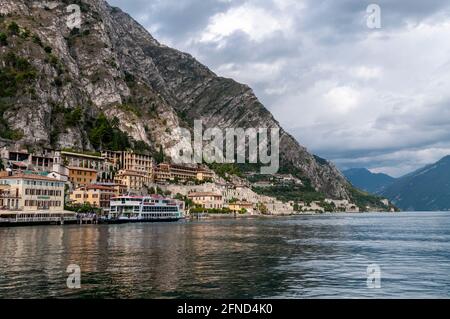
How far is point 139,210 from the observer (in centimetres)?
15850

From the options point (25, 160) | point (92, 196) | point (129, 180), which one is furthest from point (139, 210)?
point (25, 160)

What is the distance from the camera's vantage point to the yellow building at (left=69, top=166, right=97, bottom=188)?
572ft

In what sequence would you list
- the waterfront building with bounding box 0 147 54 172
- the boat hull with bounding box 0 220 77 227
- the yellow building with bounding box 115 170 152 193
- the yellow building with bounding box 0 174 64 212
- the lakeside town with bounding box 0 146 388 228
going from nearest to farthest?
the boat hull with bounding box 0 220 77 227 → the yellow building with bounding box 0 174 64 212 → the lakeside town with bounding box 0 146 388 228 → the waterfront building with bounding box 0 147 54 172 → the yellow building with bounding box 115 170 152 193

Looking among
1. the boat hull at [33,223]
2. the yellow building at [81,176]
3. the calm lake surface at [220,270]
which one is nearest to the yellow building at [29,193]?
the boat hull at [33,223]

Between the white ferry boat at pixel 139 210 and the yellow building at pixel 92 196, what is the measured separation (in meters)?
5.28

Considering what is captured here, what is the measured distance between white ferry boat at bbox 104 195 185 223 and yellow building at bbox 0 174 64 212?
16.6 metres

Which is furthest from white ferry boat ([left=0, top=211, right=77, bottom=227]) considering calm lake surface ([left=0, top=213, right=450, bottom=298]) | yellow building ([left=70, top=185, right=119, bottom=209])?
calm lake surface ([left=0, top=213, right=450, bottom=298])

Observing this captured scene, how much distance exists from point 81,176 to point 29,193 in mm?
49206

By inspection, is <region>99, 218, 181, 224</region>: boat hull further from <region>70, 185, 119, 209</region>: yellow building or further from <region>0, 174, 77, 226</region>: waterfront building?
<region>70, 185, 119, 209</region>: yellow building

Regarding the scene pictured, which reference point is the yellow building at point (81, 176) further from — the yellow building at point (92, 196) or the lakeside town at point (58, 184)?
the yellow building at point (92, 196)

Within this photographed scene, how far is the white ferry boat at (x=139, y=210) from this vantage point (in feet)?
502
